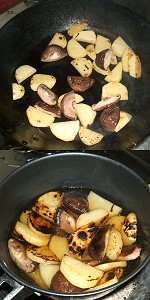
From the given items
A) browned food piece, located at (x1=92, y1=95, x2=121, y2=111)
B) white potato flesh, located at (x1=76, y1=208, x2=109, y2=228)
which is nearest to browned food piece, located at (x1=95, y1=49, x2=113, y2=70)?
browned food piece, located at (x1=92, y1=95, x2=121, y2=111)

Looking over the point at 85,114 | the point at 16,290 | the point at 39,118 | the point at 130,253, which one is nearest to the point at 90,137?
the point at 85,114

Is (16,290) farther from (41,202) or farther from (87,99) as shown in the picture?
(87,99)

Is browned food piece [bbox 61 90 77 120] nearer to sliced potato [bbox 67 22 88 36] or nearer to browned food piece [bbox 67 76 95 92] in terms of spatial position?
browned food piece [bbox 67 76 95 92]

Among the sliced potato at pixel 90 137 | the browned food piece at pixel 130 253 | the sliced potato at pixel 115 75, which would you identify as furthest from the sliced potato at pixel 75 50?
the browned food piece at pixel 130 253

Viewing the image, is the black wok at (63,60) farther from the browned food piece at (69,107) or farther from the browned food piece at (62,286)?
the browned food piece at (62,286)

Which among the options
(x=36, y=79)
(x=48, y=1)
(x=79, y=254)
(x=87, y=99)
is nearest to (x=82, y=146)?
A: (x=87, y=99)

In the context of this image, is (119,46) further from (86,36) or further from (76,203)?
(76,203)
